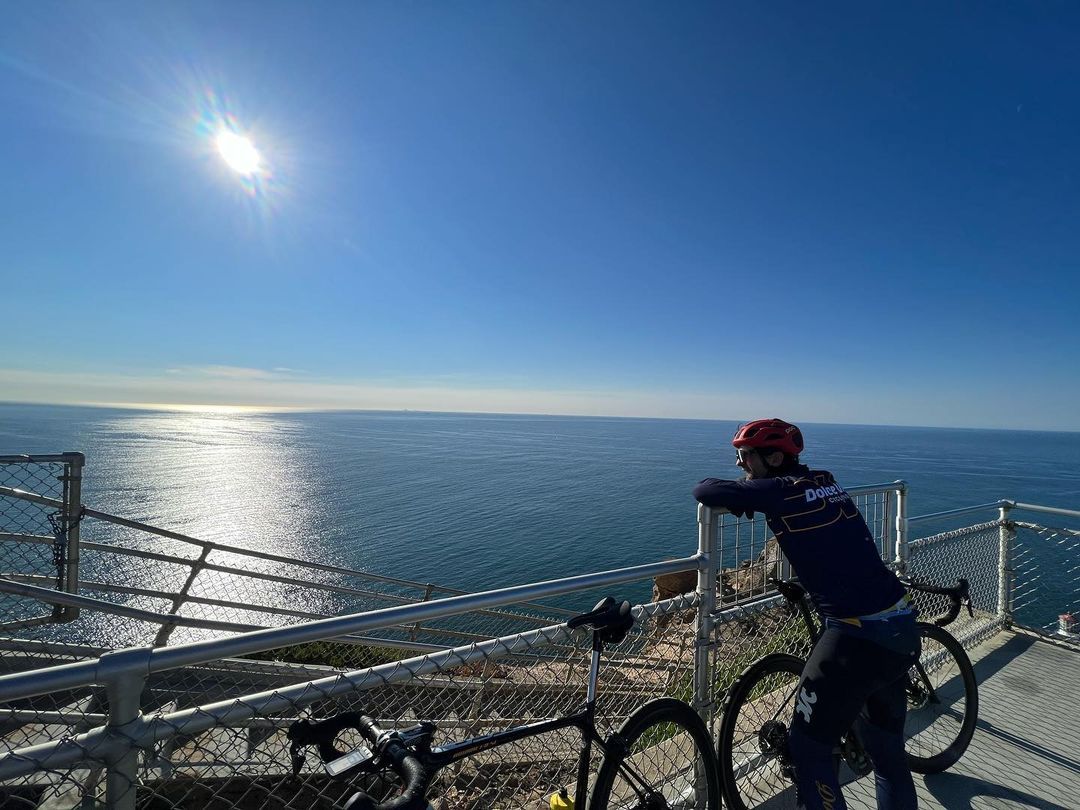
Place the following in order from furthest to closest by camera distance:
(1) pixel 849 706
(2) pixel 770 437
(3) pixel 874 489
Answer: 1. (3) pixel 874 489
2. (2) pixel 770 437
3. (1) pixel 849 706

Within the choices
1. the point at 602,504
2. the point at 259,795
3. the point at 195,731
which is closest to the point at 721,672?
the point at 195,731

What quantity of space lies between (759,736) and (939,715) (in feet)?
7.02

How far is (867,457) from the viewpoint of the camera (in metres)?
92.2

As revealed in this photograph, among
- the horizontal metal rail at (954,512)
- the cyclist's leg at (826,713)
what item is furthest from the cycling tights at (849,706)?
the horizontal metal rail at (954,512)

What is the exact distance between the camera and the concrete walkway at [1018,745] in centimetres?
344

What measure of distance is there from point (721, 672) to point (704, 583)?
3.31 feet

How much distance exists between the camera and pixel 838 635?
2693 millimetres

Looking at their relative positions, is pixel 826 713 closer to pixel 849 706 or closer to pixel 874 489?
pixel 849 706

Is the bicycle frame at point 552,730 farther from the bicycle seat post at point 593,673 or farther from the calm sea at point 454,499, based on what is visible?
the calm sea at point 454,499

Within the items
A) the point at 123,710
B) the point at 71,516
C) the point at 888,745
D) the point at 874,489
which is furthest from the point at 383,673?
the point at 71,516

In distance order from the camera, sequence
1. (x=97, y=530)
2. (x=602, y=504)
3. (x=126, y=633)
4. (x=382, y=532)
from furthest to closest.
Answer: (x=602, y=504), (x=382, y=532), (x=97, y=530), (x=126, y=633)

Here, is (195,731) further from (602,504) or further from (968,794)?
(602,504)

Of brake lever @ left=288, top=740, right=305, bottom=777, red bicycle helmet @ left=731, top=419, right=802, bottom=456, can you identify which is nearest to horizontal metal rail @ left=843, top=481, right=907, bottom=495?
red bicycle helmet @ left=731, top=419, right=802, bottom=456

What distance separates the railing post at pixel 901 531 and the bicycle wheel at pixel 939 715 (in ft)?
2.85
